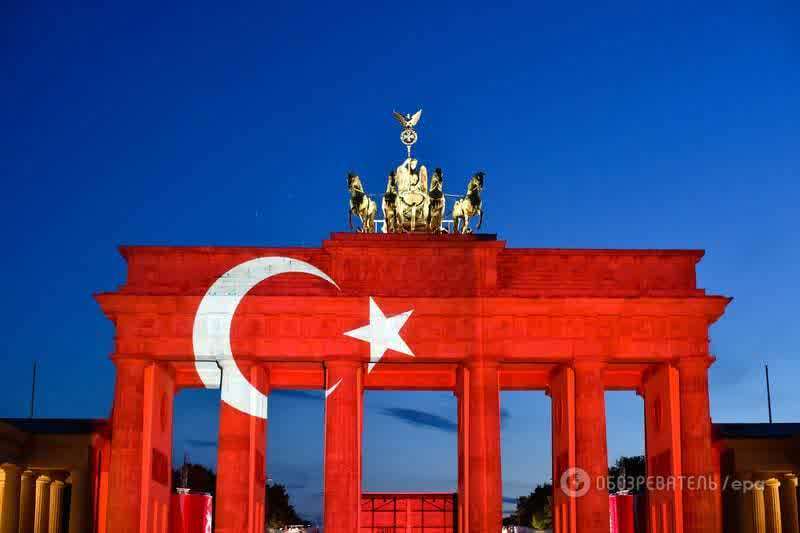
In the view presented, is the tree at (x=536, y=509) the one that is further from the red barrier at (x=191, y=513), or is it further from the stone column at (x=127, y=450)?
the stone column at (x=127, y=450)

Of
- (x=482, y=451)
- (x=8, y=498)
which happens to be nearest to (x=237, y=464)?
(x=8, y=498)

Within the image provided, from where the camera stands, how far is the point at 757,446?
51.6m

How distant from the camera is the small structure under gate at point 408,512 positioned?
3349 inches

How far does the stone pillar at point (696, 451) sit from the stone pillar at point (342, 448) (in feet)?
50.7

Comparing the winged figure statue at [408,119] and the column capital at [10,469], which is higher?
the winged figure statue at [408,119]

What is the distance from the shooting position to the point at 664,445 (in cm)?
5403

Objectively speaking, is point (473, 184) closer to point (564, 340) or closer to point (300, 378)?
point (564, 340)

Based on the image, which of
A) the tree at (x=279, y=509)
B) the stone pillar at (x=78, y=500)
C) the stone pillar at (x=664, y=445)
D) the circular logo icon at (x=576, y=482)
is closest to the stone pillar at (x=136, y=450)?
the stone pillar at (x=78, y=500)

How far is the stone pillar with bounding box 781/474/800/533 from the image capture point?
52.0 m

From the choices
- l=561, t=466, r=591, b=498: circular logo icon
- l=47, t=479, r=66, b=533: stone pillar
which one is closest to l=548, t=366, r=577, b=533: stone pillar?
l=561, t=466, r=591, b=498: circular logo icon

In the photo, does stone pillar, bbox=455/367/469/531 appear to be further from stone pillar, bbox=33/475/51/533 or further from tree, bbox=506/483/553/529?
tree, bbox=506/483/553/529

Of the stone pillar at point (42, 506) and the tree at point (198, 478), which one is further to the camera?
the tree at point (198, 478)

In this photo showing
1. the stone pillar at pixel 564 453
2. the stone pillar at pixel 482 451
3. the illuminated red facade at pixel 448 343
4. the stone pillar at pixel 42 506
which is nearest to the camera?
the stone pillar at pixel 482 451

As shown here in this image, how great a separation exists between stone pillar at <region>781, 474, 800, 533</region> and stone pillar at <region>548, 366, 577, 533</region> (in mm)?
10265
